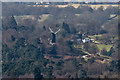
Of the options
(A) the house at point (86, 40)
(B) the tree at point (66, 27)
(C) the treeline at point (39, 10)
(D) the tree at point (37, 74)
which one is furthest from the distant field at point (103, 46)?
(C) the treeline at point (39, 10)

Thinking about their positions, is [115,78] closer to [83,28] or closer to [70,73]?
A: [70,73]

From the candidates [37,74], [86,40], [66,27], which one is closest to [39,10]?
[66,27]

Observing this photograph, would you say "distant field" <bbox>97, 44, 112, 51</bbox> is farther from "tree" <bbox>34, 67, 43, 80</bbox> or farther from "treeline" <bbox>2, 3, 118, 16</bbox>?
"treeline" <bbox>2, 3, 118, 16</bbox>

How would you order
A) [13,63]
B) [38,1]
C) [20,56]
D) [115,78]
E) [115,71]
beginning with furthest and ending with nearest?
[38,1]
[20,56]
[13,63]
[115,71]
[115,78]

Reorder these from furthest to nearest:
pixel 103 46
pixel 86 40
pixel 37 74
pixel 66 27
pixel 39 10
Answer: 1. pixel 39 10
2. pixel 66 27
3. pixel 86 40
4. pixel 103 46
5. pixel 37 74

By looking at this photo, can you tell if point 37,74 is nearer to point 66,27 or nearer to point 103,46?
point 103,46

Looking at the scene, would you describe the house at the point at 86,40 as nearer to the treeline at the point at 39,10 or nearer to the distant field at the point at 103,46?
the distant field at the point at 103,46

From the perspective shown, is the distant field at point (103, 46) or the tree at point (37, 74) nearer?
the tree at point (37, 74)

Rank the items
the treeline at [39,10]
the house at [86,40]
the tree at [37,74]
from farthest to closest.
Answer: the treeline at [39,10] → the house at [86,40] → the tree at [37,74]

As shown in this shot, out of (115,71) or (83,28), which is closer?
(115,71)

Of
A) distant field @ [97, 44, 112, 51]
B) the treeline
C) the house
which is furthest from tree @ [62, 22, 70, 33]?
the treeline

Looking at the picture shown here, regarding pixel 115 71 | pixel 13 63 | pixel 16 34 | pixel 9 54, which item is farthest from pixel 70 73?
pixel 16 34
